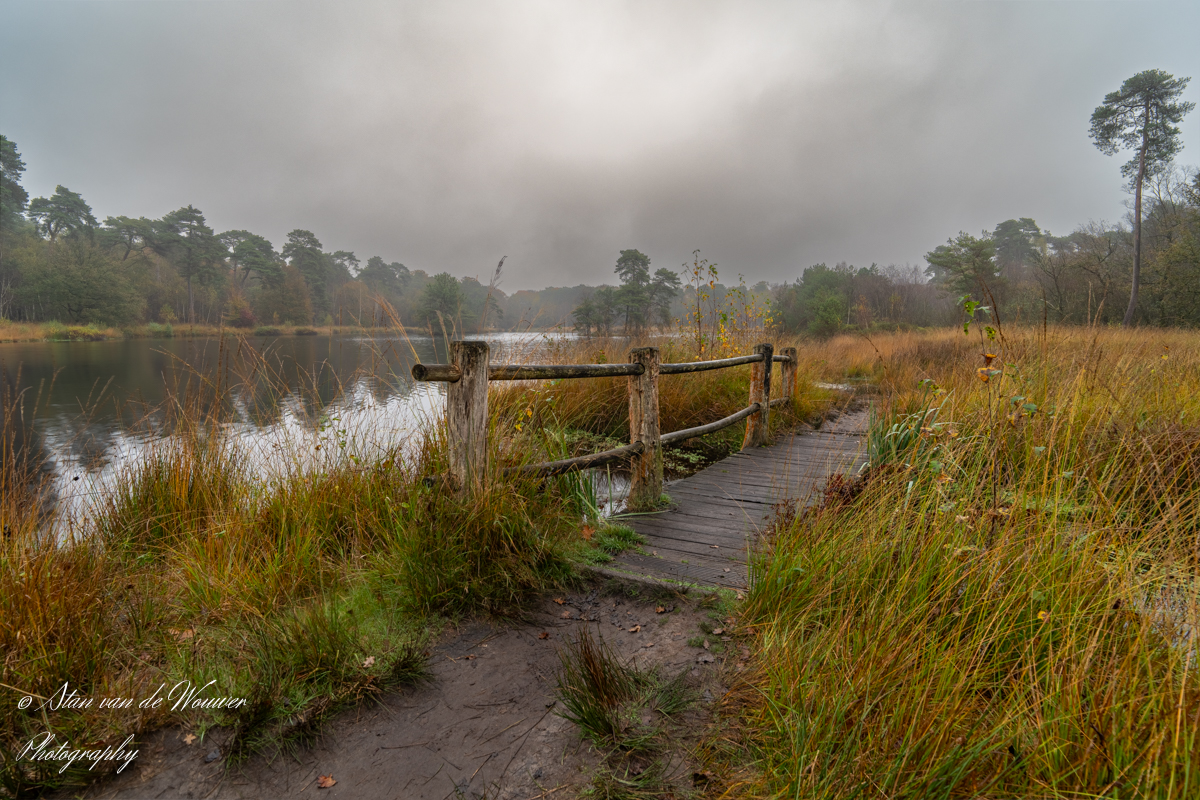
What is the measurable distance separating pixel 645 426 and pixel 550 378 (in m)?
1.01

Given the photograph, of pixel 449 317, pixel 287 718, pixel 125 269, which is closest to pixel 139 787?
pixel 287 718

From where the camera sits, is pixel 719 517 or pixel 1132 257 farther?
pixel 1132 257

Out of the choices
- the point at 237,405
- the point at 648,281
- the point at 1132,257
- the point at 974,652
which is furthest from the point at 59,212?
the point at 1132,257

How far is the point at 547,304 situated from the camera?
16.9ft

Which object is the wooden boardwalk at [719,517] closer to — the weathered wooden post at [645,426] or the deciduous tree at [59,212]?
the weathered wooden post at [645,426]

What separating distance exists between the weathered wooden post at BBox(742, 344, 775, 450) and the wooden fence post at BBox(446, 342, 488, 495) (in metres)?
3.96

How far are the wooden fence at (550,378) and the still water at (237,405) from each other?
1.01 ft

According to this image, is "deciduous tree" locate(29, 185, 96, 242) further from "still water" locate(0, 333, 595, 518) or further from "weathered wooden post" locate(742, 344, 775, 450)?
"weathered wooden post" locate(742, 344, 775, 450)

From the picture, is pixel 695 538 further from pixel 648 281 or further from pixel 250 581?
pixel 648 281

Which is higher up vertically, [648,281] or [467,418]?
[648,281]

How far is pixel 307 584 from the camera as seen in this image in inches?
115

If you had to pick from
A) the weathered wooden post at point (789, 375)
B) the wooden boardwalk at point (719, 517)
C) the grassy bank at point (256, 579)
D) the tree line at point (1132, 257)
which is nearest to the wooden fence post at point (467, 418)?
the grassy bank at point (256, 579)

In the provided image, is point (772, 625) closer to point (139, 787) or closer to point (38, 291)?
point (139, 787)

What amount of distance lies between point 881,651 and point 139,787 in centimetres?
242
